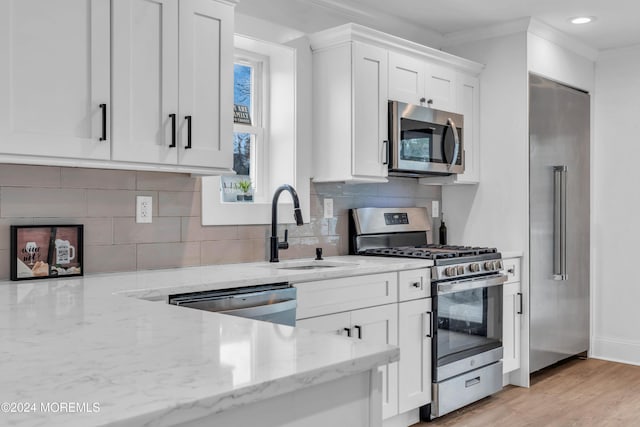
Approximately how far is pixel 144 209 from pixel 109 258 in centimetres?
28

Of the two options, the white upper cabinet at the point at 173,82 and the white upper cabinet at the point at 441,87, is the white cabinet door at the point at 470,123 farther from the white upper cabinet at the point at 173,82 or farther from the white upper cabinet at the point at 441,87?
the white upper cabinet at the point at 173,82

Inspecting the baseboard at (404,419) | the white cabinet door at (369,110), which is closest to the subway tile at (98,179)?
the white cabinet door at (369,110)

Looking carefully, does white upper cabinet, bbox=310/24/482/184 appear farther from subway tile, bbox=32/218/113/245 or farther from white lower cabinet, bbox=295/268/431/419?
subway tile, bbox=32/218/113/245

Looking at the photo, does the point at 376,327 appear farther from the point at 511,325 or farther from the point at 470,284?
the point at 511,325

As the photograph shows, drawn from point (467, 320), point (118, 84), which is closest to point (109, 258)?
point (118, 84)

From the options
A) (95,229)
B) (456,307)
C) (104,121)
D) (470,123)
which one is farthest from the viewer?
(470,123)

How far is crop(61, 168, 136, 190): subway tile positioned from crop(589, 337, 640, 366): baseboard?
3907 millimetres

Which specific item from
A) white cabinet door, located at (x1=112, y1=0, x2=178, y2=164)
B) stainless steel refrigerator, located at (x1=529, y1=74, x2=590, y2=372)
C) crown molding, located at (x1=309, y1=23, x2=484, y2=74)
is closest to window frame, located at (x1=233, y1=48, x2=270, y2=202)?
crown molding, located at (x1=309, y1=23, x2=484, y2=74)

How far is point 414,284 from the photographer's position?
10.9 feet

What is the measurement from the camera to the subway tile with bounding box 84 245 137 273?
269 centimetres

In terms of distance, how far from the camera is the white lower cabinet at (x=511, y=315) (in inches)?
159

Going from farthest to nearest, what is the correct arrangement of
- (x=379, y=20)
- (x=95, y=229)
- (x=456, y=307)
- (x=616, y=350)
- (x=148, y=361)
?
(x=616, y=350) < (x=379, y=20) < (x=456, y=307) < (x=95, y=229) < (x=148, y=361)

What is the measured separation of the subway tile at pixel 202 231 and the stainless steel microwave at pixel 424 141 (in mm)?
1091

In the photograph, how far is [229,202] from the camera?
339cm
